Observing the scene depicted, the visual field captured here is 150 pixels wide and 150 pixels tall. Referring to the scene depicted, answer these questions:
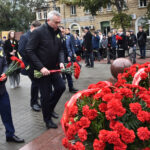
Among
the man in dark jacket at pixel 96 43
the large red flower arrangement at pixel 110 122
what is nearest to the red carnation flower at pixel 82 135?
the large red flower arrangement at pixel 110 122

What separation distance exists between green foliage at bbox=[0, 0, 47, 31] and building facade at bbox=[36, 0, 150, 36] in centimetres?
177

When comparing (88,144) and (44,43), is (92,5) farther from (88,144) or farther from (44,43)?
(88,144)

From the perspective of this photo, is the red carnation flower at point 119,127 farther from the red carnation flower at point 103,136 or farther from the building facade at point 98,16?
the building facade at point 98,16

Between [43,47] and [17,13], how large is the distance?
3636 centimetres

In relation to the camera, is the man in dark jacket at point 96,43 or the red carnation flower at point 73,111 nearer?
the red carnation flower at point 73,111

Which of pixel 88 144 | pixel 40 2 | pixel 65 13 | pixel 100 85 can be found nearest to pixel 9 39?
pixel 100 85

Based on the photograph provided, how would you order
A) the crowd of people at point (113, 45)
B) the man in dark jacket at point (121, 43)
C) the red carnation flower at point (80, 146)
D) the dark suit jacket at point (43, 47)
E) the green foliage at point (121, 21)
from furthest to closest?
the green foliage at point (121, 21) → the crowd of people at point (113, 45) → the man in dark jacket at point (121, 43) → the dark suit jacket at point (43, 47) → the red carnation flower at point (80, 146)

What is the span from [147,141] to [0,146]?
277 centimetres

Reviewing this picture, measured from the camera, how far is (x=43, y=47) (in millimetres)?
4266

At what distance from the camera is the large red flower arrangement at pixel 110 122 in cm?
199

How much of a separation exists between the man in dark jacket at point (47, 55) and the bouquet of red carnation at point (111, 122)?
191cm

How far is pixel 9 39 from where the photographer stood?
8500mm

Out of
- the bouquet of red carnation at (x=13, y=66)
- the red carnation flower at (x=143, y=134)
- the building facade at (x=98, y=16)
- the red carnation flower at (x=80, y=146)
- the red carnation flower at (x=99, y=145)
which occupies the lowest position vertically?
the red carnation flower at (x=80, y=146)

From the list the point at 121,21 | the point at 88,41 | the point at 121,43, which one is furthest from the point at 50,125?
the point at 121,21
